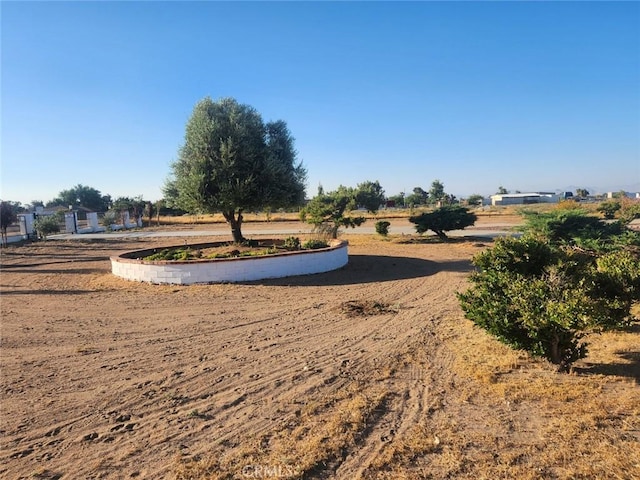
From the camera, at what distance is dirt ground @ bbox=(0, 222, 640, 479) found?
2.98 metres

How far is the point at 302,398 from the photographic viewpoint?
401 centimetres

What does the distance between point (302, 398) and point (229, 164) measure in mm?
9429

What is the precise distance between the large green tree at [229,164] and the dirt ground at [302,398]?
5515 millimetres

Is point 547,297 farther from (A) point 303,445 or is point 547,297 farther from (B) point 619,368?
(A) point 303,445

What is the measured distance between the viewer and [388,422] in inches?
140

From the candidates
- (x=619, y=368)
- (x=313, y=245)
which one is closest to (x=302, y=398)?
(x=619, y=368)

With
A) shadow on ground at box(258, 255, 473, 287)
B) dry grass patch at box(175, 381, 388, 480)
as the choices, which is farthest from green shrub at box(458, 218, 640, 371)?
shadow on ground at box(258, 255, 473, 287)

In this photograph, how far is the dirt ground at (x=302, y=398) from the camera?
298cm

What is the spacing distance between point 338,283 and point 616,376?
6.54m

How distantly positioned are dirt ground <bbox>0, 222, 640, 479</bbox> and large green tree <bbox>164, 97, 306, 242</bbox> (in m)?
5.51

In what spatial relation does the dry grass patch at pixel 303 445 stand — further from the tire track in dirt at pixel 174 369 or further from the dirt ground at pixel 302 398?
the tire track in dirt at pixel 174 369

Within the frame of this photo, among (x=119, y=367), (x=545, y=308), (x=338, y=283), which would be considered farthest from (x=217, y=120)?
(x=545, y=308)

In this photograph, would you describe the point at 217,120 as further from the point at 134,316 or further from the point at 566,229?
the point at 566,229

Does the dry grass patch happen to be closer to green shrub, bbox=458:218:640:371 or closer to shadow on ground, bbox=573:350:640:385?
green shrub, bbox=458:218:640:371
